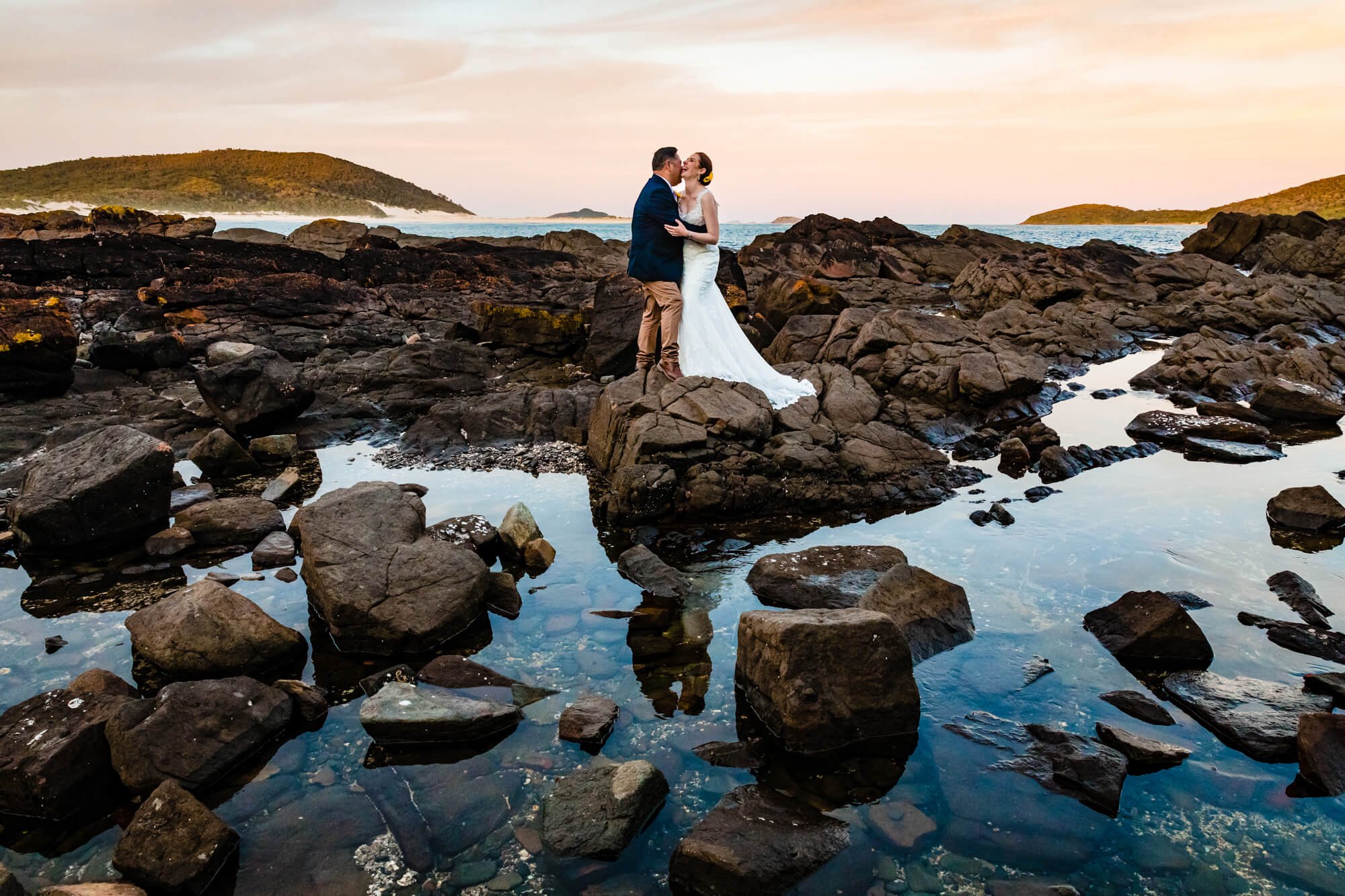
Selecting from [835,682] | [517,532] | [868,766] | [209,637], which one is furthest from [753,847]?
[517,532]

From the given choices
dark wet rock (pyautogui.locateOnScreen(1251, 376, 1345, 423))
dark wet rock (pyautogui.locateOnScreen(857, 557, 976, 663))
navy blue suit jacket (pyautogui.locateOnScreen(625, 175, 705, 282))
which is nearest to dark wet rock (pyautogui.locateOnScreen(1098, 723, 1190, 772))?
dark wet rock (pyautogui.locateOnScreen(857, 557, 976, 663))

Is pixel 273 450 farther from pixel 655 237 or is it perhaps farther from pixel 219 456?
pixel 655 237

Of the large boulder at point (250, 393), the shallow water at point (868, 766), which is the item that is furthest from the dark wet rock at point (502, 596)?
the large boulder at point (250, 393)

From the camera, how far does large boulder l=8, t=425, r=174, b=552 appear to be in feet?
28.8

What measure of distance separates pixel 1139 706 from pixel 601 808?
4.17 metres

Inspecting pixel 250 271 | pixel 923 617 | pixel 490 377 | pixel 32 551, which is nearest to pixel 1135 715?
pixel 923 617

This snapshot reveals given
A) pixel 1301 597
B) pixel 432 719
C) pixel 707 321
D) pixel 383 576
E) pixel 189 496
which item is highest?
pixel 707 321

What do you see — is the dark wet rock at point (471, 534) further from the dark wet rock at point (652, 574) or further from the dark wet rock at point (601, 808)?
the dark wet rock at point (601, 808)

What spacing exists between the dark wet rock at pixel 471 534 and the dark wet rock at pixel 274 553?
1.60m

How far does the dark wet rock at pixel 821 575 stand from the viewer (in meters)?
7.82

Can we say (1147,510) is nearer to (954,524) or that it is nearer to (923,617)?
(954,524)

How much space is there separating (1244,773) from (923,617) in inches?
95.9

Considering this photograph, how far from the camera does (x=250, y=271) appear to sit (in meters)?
28.4

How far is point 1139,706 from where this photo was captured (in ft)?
19.8
